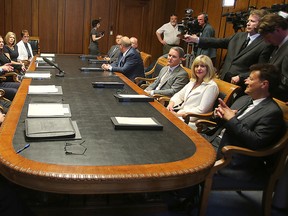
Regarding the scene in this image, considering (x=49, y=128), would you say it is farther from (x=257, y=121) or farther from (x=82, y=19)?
(x=82, y=19)

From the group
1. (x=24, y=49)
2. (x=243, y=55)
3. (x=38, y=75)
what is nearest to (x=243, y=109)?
(x=243, y=55)

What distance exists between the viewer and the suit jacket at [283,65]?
95.7 inches

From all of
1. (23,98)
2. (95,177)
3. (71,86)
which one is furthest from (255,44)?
(95,177)

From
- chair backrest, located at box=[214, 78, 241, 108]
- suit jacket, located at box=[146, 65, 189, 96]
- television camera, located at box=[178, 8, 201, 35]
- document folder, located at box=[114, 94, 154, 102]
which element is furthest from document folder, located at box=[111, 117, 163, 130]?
television camera, located at box=[178, 8, 201, 35]

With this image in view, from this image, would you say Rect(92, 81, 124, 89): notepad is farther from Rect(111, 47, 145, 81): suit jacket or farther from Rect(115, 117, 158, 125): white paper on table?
Rect(111, 47, 145, 81): suit jacket

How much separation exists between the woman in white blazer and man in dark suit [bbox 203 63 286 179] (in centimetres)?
66

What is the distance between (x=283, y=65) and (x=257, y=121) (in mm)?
702

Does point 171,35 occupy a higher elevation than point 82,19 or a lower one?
lower

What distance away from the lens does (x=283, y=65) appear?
2504 mm

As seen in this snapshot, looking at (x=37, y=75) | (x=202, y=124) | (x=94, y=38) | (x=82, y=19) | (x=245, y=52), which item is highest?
(x=82, y=19)

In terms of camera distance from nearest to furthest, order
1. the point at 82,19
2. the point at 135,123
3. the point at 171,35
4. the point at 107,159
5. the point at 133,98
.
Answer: the point at 107,159 → the point at 135,123 → the point at 133,98 → the point at 171,35 → the point at 82,19

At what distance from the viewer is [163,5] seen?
908cm

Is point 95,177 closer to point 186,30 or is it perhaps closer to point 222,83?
point 222,83

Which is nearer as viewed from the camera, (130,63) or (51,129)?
(51,129)
